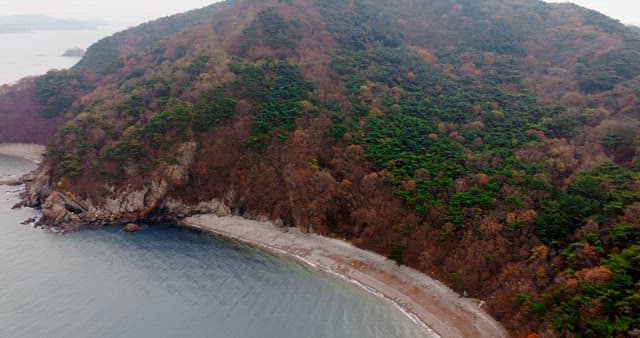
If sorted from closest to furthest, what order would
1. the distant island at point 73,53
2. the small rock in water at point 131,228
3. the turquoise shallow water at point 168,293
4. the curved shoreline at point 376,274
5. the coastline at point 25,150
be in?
1. the turquoise shallow water at point 168,293
2. the curved shoreline at point 376,274
3. the small rock in water at point 131,228
4. the coastline at point 25,150
5. the distant island at point 73,53

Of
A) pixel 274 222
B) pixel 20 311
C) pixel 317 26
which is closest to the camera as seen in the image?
pixel 20 311

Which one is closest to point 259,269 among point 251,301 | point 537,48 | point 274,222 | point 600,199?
point 251,301

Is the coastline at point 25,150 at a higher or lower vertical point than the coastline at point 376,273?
lower

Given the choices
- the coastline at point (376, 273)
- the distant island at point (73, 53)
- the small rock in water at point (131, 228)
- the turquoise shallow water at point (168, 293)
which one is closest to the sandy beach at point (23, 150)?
the turquoise shallow water at point (168, 293)

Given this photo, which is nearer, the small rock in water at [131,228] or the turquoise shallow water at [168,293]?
the turquoise shallow water at [168,293]

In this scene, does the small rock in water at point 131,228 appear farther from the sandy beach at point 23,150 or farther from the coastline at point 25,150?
the sandy beach at point 23,150

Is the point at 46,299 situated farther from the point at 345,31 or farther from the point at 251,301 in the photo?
the point at 345,31

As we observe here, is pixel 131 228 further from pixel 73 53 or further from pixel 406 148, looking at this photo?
pixel 73 53
